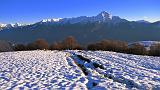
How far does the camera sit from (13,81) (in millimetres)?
21047

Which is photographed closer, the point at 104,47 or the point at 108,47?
the point at 108,47

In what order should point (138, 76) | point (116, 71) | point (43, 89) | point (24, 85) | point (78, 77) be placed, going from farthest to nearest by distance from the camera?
1. point (116, 71)
2. point (138, 76)
3. point (78, 77)
4. point (24, 85)
5. point (43, 89)

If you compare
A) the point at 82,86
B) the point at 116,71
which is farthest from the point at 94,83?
the point at 116,71

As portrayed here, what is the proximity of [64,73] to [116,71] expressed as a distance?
14.9ft

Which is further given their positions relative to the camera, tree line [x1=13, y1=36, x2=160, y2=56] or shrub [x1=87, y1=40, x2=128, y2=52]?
shrub [x1=87, y1=40, x2=128, y2=52]

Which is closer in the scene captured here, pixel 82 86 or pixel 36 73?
pixel 82 86

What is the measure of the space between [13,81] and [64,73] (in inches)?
201

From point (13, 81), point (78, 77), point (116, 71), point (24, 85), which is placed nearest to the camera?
point (24, 85)

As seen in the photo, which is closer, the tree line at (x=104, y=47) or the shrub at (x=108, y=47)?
the tree line at (x=104, y=47)

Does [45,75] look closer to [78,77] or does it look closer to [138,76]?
[78,77]

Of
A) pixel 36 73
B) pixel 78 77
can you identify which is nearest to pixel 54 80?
pixel 78 77

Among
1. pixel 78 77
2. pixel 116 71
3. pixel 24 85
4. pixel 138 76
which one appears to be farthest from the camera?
pixel 116 71

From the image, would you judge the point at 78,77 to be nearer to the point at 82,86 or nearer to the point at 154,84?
the point at 82,86

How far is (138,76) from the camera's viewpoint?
24609 millimetres
